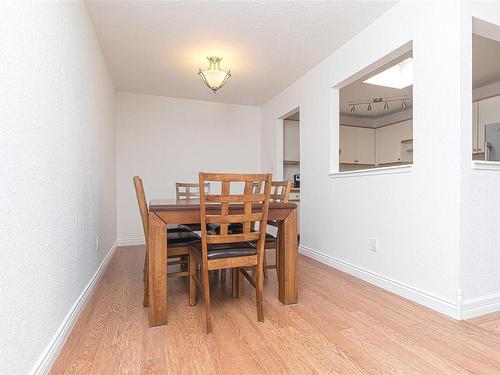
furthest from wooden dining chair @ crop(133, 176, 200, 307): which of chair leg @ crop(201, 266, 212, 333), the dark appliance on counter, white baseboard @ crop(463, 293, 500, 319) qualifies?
the dark appliance on counter

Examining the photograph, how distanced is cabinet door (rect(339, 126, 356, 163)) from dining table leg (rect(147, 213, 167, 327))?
4.49 meters

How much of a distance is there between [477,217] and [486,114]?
9.36ft

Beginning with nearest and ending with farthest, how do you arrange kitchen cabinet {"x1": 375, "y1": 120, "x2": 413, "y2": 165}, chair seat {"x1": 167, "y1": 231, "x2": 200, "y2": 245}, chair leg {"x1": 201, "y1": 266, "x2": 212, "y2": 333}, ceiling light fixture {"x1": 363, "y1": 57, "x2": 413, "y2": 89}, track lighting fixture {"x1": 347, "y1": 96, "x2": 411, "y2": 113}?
chair leg {"x1": 201, "y1": 266, "x2": 212, "y2": 333} < chair seat {"x1": 167, "y1": 231, "x2": 200, "y2": 245} < ceiling light fixture {"x1": 363, "y1": 57, "x2": 413, "y2": 89} < track lighting fixture {"x1": 347, "y1": 96, "x2": 411, "y2": 113} < kitchen cabinet {"x1": 375, "y1": 120, "x2": 413, "y2": 165}

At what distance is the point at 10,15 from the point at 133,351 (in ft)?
5.18

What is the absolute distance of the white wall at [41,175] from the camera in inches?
40.9

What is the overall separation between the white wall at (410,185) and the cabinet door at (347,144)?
2321 mm

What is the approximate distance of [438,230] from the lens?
2010 mm

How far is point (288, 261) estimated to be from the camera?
2129 mm

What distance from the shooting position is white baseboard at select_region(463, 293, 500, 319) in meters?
1.89

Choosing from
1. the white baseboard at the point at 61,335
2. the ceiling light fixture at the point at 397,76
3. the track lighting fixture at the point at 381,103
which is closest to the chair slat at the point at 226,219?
the white baseboard at the point at 61,335

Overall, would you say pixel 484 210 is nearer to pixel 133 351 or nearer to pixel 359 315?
pixel 359 315

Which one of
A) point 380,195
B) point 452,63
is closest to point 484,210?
point 380,195

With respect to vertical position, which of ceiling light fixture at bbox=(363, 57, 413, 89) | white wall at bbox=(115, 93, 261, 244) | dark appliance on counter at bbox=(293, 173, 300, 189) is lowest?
dark appliance on counter at bbox=(293, 173, 300, 189)

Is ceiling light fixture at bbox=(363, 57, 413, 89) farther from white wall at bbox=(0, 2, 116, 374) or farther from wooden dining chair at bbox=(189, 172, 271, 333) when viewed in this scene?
white wall at bbox=(0, 2, 116, 374)
